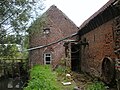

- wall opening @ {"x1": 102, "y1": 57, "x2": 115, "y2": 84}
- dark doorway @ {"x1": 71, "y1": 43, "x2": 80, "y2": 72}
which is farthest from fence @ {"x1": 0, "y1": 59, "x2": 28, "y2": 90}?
wall opening @ {"x1": 102, "y1": 57, "x2": 115, "y2": 84}

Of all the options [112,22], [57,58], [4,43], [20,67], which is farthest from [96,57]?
[20,67]

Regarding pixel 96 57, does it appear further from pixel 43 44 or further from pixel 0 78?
pixel 0 78

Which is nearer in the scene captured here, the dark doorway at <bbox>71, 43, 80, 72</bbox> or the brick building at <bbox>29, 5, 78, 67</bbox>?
the dark doorway at <bbox>71, 43, 80, 72</bbox>

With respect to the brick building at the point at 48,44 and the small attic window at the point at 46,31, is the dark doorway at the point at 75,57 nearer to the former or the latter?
the brick building at the point at 48,44

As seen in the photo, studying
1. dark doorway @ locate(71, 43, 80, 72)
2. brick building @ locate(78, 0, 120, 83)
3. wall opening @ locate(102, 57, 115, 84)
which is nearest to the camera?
brick building @ locate(78, 0, 120, 83)

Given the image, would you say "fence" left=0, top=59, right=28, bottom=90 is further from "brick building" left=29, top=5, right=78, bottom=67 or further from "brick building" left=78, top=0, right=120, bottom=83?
"brick building" left=78, top=0, right=120, bottom=83

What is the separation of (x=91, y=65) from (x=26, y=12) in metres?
6.60

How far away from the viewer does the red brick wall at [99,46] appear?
13.1 metres

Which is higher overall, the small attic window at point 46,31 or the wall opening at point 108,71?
the small attic window at point 46,31

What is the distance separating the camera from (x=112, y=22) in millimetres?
12383

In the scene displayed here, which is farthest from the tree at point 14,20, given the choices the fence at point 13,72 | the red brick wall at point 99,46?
the fence at point 13,72

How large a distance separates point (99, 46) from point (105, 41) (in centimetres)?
149

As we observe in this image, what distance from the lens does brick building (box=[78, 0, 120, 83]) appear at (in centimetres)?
1141

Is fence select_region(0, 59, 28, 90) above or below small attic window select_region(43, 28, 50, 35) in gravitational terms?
below
